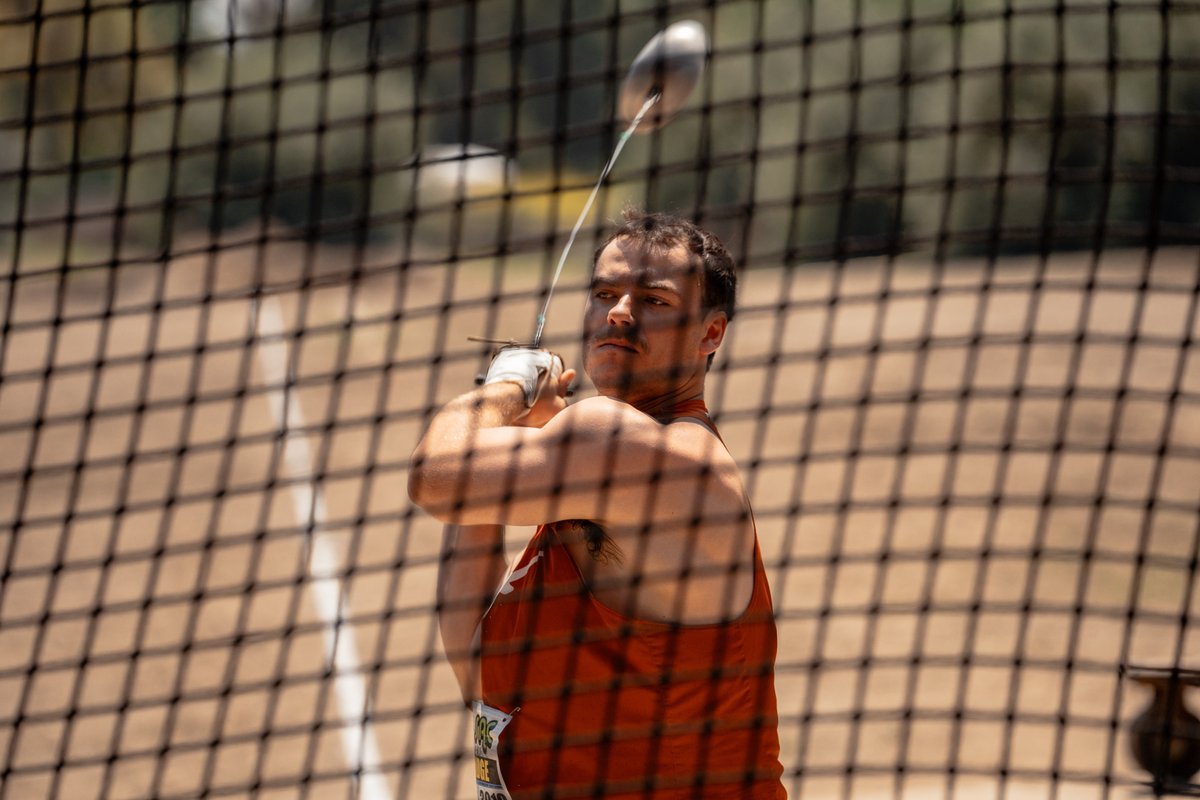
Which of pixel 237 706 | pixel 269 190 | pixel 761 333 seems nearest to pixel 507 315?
pixel 761 333

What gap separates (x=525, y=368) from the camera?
250 centimetres

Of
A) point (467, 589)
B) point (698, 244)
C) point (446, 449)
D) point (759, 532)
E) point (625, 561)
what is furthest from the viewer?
point (759, 532)

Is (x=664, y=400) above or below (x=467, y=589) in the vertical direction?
above

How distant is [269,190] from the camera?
3.75 meters

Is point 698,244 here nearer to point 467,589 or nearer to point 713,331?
point 713,331

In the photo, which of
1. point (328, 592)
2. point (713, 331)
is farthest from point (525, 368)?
point (328, 592)

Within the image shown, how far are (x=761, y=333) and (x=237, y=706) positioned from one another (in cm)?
796

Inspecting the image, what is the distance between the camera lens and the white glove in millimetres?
2477

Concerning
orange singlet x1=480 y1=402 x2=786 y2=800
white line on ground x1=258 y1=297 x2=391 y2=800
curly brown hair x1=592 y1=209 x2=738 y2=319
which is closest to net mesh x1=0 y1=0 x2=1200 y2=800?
white line on ground x1=258 y1=297 x2=391 y2=800

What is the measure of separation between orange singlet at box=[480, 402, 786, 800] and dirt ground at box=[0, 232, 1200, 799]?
145 cm

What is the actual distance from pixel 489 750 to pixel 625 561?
1.41ft

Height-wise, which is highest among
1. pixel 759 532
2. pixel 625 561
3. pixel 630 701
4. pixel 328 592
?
pixel 625 561

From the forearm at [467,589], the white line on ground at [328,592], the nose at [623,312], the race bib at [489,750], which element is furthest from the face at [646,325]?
Result: the white line on ground at [328,592]

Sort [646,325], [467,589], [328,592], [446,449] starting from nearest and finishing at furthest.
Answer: [446,449], [646,325], [467,589], [328,592]
